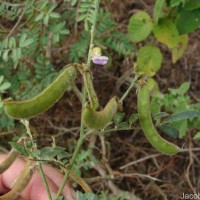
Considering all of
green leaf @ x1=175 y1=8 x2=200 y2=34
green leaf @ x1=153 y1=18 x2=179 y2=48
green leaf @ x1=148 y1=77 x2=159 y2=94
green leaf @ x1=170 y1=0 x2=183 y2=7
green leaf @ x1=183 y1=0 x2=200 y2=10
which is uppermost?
green leaf @ x1=170 y1=0 x2=183 y2=7

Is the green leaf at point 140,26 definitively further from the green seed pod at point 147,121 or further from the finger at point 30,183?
the green seed pod at point 147,121

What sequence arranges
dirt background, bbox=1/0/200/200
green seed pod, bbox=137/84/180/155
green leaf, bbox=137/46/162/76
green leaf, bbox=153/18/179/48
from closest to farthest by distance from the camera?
green seed pod, bbox=137/84/180/155
green leaf, bbox=153/18/179/48
green leaf, bbox=137/46/162/76
dirt background, bbox=1/0/200/200

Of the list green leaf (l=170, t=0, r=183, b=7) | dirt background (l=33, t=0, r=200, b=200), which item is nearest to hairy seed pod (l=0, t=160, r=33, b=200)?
green leaf (l=170, t=0, r=183, b=7)

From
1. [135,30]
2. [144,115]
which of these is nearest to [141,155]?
[135,30]

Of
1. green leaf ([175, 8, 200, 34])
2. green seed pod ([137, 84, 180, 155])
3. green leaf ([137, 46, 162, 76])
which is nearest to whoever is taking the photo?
green seed pod ([137, 84, 180, 155])

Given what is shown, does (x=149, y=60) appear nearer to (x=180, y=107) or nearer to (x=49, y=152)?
(x=180, y=107)

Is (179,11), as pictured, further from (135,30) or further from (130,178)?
(130,178)

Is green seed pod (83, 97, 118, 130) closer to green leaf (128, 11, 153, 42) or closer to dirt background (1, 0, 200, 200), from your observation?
green leaf (128, 11, 153, 42)

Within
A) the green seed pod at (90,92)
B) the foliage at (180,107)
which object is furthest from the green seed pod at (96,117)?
the foliage at (180,107)
